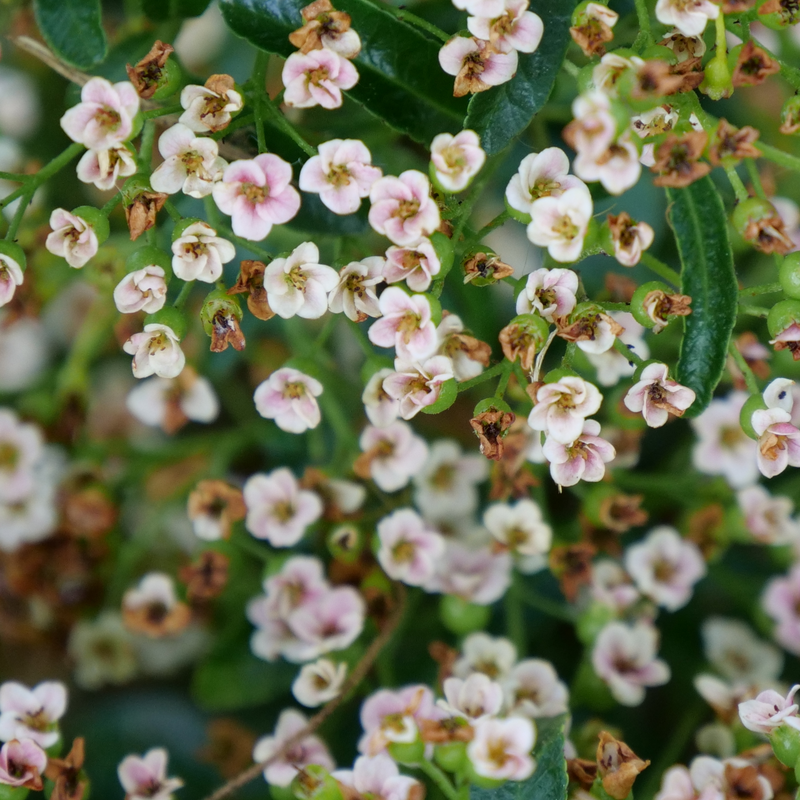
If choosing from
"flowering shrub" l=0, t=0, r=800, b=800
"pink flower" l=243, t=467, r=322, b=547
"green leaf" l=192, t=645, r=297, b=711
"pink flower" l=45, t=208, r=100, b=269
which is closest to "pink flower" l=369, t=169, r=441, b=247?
"flowering shrub" l=0, t=0, r=800, b=800

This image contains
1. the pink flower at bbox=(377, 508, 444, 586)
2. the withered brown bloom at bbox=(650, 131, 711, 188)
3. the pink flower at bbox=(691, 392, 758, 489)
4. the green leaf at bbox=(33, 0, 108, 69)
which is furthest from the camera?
the pink flower at bbox=(691, 392, 758, 489)

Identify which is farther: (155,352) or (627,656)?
(627,656)

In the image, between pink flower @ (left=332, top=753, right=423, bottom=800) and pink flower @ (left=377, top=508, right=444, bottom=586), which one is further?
pink flower @ (left=377, top=508, right=444, bottom=586)

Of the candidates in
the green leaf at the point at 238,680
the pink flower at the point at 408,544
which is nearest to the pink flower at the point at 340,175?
the pink flower at the point at 408,544

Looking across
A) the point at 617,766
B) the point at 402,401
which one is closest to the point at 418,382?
the point at 402,401

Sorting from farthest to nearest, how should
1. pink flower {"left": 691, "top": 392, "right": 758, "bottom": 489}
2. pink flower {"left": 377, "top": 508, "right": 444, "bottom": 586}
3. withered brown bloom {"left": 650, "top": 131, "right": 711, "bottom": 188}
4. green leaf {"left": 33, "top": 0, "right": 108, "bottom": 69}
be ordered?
pink flower {"left": 691, "top": 392, "right": 758, "bottom": 489} → pink flower {"left": 377, "top": 508, "right": 444, "bottom": 586} → green leaf {"left": 33, "top": 0, "right": 108, "bottom": 69} → withered brown bloom {"left": 650, "top": 131, "right": 711, "bottom": 188}

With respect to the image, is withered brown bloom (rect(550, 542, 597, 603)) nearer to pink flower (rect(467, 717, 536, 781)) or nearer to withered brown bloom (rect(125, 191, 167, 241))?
pink flower (rect(467, 717, 536, 781))

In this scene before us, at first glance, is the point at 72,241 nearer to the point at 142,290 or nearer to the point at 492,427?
the point at 142,290
